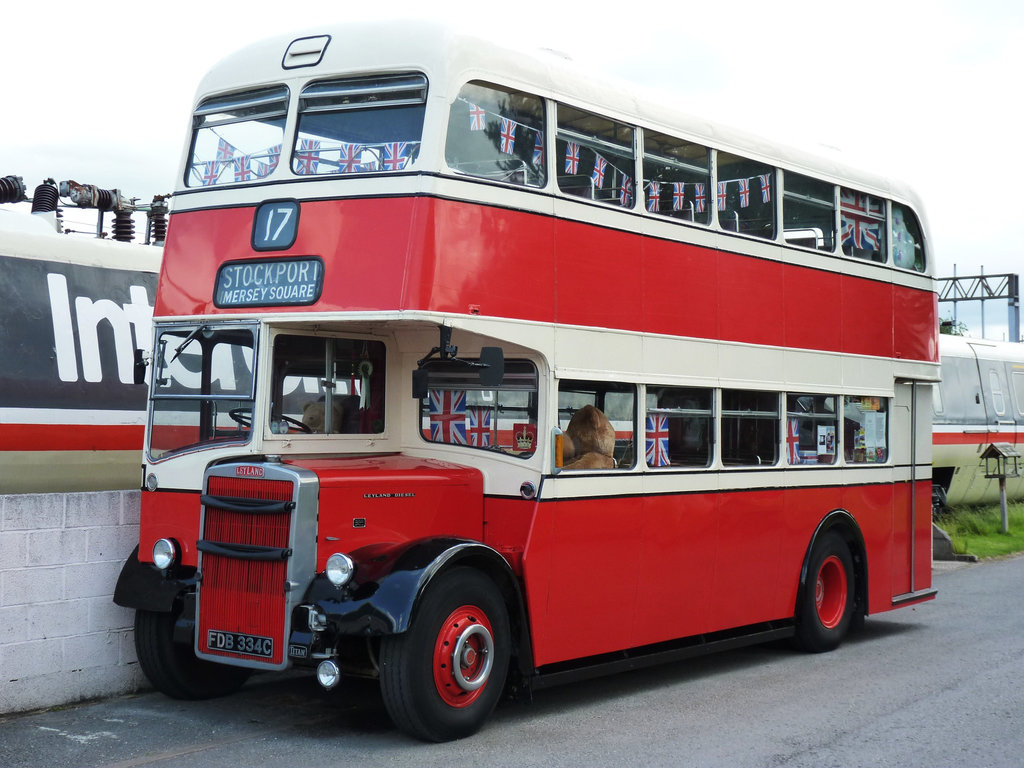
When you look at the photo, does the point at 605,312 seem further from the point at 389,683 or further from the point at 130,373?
the point at 130,373

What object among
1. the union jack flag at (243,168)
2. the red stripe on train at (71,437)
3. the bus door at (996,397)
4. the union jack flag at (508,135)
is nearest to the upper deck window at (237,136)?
the union jack flag at (243,168)

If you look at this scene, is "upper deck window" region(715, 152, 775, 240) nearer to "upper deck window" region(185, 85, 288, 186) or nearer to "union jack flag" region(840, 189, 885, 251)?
"union jack flag" region(840, 189, 885, 251)

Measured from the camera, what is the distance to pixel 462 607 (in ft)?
24.3

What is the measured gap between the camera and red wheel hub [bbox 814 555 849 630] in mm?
11352

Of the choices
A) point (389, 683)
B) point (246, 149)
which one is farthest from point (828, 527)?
point (246, 149)

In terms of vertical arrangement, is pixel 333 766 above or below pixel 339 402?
below

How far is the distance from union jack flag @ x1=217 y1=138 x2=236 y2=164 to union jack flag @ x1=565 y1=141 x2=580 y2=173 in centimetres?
223

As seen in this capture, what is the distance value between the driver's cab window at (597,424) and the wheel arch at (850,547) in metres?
2.87

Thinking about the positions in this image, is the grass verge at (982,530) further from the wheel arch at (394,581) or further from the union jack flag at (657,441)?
the wheel arch at (394,581)

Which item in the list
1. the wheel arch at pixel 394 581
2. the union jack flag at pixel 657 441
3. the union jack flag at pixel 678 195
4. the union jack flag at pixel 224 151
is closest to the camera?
the wheel arch at pixel 394 581

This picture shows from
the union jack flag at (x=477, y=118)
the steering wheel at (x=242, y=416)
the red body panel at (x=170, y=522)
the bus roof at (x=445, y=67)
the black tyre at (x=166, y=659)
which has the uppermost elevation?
the bus roof at (x=445, y=67)

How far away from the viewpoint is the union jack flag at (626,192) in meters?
8.85

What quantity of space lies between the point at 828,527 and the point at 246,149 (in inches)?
246

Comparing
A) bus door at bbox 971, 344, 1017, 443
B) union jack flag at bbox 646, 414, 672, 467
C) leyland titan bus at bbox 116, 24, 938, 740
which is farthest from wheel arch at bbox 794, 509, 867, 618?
bus door at bbox 971, 344, 1017, 443
